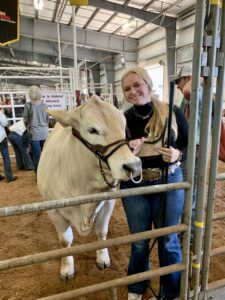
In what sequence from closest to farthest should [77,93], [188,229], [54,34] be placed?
[188,229], [77,93], [54,34]

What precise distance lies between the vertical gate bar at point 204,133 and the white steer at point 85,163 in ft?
1.07

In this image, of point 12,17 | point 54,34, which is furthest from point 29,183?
point 54,34

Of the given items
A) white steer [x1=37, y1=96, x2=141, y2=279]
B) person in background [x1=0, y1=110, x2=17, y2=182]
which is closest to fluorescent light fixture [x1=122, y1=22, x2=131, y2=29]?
person in background [x1=0, y1=110, x2=17, y2=182]

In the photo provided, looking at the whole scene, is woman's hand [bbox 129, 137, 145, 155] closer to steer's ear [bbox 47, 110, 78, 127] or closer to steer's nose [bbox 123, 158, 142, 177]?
steer's nose [bbox 123, 158, 142, 177]

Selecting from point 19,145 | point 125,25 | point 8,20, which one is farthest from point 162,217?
point 125,25

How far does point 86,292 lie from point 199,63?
3.88 ft

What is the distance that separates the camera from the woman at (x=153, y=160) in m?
1.47

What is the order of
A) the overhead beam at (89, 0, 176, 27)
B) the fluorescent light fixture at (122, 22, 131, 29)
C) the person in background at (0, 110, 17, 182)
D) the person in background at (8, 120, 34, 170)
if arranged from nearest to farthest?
the person in background at (0, 110, 17, 182) < the person in background at (8, 120, 34, 170) < the overhead beam at (89, 0, 176, 27) < the fluorescent light fixture at (122, 22, 131, 29)

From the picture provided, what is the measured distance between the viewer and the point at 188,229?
4.43ft

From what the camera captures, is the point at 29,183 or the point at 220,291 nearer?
the point at 220,291

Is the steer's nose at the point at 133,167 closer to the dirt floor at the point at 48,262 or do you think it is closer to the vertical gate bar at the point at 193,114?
the vertical gate bar at the point at 193,114

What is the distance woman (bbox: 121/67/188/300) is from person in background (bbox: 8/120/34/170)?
4.10 metres

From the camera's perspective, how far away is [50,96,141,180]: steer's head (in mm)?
1252

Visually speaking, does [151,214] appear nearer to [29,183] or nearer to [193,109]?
[193,109]
